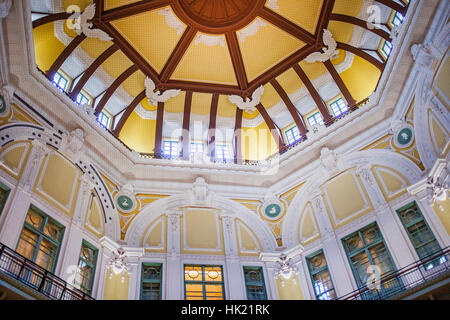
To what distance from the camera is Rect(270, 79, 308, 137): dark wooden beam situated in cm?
1953

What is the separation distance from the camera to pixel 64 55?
16.7m

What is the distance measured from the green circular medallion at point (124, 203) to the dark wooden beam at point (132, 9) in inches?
293

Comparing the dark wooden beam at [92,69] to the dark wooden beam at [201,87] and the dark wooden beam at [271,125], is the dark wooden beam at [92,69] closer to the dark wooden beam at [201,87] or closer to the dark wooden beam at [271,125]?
the dark wooden beam at [201,87]

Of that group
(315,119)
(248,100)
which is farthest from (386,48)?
(248,100)

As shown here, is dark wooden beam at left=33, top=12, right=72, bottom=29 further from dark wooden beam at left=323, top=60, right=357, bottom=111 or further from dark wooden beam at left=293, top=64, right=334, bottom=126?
dark wooden beam at left=323, top=60, right=357, bottom=111

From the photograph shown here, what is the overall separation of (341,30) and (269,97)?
443 centimetres

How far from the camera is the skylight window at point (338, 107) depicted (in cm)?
1910

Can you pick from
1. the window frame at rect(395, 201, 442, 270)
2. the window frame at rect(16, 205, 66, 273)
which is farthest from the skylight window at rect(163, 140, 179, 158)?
the window frame at rect(395, 201, 442, 270)

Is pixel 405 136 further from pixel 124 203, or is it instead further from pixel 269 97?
pixel 124 203

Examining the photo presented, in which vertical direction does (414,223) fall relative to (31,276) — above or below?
above

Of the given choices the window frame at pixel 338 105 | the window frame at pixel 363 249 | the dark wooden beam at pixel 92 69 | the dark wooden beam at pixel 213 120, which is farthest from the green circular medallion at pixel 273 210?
the dark wooden beam at pixel 92 69

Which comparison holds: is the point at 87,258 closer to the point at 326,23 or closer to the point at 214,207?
the point at 214,207

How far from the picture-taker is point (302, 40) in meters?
19.3
